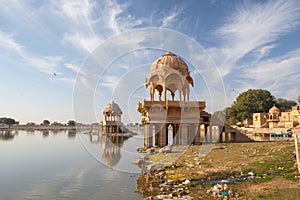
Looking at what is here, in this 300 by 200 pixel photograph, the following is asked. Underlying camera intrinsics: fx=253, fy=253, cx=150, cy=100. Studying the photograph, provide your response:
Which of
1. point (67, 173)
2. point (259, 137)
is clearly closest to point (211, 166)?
point (67, 173)

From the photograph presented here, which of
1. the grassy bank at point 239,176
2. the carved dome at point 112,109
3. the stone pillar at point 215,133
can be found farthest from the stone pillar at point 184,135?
the carved dome at point 112,109

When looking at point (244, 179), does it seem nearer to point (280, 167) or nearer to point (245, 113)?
point (280, 167)

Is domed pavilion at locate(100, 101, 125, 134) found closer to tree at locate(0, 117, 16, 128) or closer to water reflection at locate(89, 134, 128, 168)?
water reflection at locate(89, 134, 128, 168)

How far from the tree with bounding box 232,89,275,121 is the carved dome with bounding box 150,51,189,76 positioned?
157 ft

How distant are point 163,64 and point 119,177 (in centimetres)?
1970

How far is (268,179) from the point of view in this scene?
1359 centimetres

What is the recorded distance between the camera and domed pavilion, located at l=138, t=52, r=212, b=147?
1319 inches

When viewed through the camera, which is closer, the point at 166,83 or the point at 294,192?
the point at 294,192

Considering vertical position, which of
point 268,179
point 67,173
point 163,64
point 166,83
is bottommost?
point 67,173

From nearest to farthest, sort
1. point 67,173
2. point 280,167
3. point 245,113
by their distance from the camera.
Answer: point 280,167 < point 67,173 < point 245,113

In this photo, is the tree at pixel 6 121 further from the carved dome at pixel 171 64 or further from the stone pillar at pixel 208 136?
the carved dome at pixel 171 64

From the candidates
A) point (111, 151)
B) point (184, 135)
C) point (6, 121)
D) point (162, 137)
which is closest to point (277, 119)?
point (184, 135)

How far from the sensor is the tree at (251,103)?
7638 centimetres

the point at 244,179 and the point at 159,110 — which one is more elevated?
the point at 159,110
